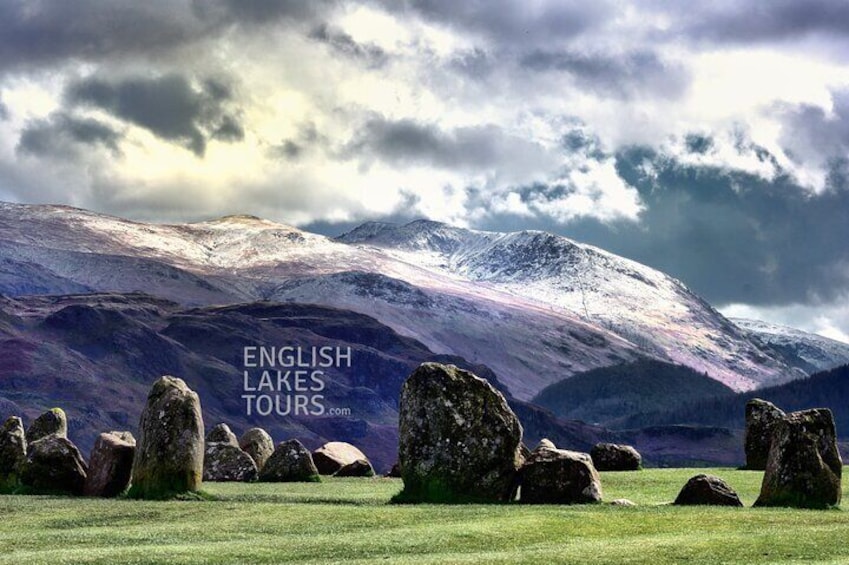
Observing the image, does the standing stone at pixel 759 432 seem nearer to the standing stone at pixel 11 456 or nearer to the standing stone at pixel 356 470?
the standing stone at pixel 356 470

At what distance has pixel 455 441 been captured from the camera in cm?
4509

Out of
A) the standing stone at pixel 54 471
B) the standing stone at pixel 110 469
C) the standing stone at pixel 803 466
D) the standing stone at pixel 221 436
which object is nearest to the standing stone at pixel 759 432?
the standing stone at pixel 803 466

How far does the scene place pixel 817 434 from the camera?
1686 inches

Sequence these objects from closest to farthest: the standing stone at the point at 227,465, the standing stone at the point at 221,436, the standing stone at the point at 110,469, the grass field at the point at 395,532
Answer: the grass field at the point at 395,532
the standing stone at the point at 110,469
the standing stone at the point at 227,465
the standing stone at the point at 221,436

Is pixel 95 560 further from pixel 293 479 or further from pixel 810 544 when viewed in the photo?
pixel 293 479

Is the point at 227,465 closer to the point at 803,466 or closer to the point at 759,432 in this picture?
the point at 759,432

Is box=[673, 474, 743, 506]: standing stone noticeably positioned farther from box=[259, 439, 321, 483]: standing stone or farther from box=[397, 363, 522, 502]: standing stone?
box=[259, 439, 321, 483]: standing stone

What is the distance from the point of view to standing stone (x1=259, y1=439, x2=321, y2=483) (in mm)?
61281

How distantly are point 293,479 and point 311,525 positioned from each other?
990 inches

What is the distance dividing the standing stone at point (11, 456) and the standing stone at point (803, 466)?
26.6 meters

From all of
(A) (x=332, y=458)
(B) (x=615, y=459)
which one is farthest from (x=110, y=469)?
(B) (x=615, y=459)

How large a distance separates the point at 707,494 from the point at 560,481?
472 centimetres

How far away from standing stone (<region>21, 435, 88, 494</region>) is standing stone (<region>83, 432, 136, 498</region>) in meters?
0.57

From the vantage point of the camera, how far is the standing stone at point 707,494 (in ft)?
140
